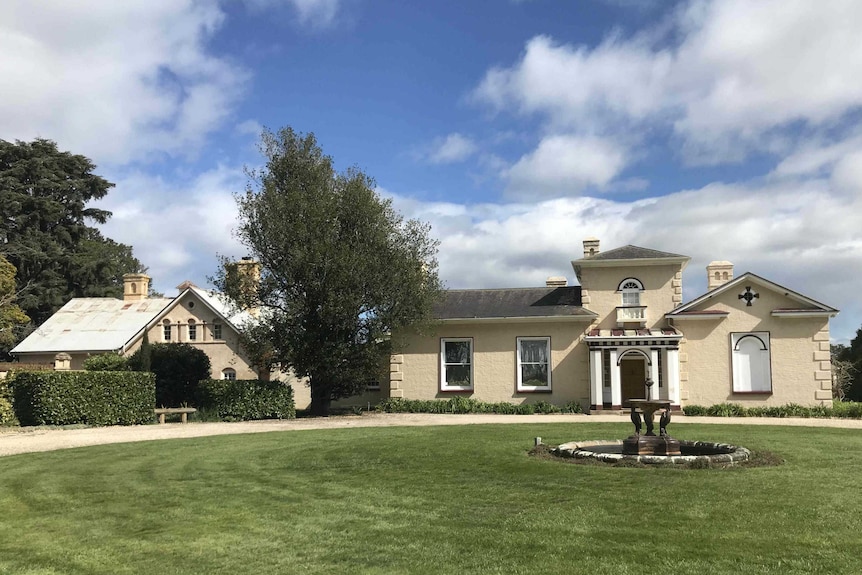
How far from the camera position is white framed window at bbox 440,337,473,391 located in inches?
1060

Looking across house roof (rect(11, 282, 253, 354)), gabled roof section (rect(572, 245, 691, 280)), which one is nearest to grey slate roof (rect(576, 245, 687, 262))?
gabled roof section (rect(572, 245, 691, 280))

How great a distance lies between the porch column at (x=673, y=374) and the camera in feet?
80.8

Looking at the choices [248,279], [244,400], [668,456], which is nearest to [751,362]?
[668,456]

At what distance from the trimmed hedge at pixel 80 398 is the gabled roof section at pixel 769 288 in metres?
18.4

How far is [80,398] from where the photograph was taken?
21062 mm

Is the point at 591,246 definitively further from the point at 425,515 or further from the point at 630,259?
the point at 425,515

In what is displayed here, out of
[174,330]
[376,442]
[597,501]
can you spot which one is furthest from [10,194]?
[597,501]

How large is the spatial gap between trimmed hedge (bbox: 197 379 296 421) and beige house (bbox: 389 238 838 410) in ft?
16.9

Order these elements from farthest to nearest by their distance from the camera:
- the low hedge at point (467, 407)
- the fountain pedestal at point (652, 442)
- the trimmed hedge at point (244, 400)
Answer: the low hedge at point (467, 407), the trimmed hedge at point (244, 400), the fountain pedestal at point (652, 442)

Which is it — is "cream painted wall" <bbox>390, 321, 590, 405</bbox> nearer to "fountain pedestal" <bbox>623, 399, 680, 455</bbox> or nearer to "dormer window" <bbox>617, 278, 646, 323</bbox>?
"dormer window" <bbox>617, 278, 646, 323</bbox>

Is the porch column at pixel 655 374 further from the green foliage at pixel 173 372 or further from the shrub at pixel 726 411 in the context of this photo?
the green foliage at pixel 173 372

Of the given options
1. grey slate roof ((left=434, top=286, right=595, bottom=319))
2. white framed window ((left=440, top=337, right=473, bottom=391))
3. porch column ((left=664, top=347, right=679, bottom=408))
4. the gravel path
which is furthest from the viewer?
white framed window ((left=440, top=337, right=473, bottom=391))

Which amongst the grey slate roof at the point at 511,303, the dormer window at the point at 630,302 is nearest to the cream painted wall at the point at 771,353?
the dormer window at the point at 630,302

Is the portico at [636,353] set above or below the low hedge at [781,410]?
above
